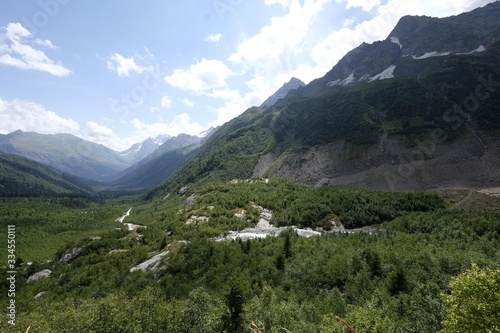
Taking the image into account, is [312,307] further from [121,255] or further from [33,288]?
[33,288]

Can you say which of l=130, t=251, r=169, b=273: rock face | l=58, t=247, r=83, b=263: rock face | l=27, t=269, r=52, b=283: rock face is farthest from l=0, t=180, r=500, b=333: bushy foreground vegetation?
l=130, t=251, r=169, b=273: rock face

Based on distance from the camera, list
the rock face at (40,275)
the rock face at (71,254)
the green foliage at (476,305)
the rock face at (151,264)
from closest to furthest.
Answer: the green foliage at (476,305)
the rock face at (151,264)
the rock face at (40,275)
the rock face at (71,254)

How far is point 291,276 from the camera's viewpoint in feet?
175

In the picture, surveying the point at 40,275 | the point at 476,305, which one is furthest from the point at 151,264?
the point at 476,305

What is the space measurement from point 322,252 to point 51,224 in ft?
536

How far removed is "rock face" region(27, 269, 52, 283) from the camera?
276 ft

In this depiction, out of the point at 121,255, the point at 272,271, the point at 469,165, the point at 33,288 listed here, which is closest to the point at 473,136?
the point at 469,165

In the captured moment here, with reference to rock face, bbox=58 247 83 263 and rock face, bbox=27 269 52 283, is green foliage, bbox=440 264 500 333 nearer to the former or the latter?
rock face, bbox=27 269 52 283

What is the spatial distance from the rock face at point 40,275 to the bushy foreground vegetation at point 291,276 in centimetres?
216

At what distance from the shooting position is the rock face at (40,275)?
8407 cm

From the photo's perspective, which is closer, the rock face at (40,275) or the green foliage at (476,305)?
the green foliage at (476,305)

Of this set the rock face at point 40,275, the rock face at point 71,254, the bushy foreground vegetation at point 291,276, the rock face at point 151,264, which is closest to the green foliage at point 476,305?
the bushy foreground vegetation at point 291,276

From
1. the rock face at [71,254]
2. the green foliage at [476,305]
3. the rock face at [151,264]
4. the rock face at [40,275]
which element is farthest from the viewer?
the rock face at [71,254]

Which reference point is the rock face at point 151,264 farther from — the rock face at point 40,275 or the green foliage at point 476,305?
the green foliage at point 476,305
